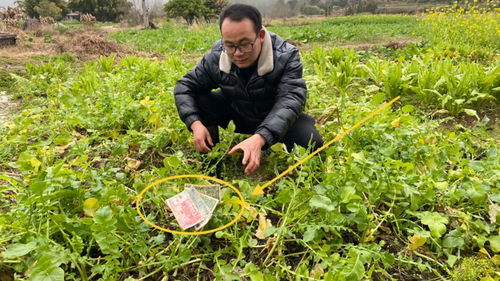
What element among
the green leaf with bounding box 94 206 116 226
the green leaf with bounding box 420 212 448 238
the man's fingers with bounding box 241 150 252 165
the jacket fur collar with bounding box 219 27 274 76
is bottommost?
the green leaf with bounding box 420 212 448 238

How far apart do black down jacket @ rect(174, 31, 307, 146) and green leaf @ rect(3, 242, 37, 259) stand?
1.13 m

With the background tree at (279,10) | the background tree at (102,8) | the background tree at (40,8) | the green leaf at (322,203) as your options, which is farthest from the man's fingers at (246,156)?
the background tree at (279,10)

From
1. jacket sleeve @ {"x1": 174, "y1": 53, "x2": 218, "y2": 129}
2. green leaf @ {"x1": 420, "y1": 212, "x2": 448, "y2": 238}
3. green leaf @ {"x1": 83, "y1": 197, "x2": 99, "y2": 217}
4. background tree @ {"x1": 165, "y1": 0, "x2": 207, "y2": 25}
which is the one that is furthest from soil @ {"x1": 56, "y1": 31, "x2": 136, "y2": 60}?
background tree @ {"x1": 165, "y1": 0, "x2": 207, "y2": 25}

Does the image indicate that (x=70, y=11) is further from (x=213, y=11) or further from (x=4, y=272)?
(x=4, y=272)

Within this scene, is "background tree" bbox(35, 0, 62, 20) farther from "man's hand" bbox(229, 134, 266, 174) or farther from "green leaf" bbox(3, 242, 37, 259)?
"green leaf" bbox(3, 242, 37, 259)

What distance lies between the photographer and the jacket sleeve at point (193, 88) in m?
2.19

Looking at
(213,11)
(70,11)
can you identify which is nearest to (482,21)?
(213,11)

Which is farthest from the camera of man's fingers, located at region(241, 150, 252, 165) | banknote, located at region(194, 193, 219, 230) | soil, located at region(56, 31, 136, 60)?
soil, located at region(56, 31, 136, 60)

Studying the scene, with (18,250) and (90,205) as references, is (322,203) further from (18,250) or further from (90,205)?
(18,250)

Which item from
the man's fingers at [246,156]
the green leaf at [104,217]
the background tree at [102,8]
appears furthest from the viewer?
the background tree at [102,8]

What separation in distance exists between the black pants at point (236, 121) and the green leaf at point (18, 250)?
1.30 metres

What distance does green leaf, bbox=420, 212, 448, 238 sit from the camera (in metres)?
1.45

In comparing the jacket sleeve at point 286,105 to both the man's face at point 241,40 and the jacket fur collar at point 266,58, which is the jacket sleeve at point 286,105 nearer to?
the jacket fur collar at point 266,58

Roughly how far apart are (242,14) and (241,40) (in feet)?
0.44
